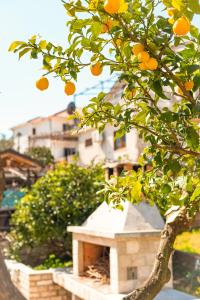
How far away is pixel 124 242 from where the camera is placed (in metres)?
7.82

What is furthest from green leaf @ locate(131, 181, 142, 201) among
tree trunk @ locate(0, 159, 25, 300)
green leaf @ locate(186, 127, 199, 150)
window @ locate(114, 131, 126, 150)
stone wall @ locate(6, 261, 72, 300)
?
window @ locate(114, 131, 126, 150)

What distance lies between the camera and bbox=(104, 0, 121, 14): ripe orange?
202cm

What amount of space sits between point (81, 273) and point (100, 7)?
8094 mm

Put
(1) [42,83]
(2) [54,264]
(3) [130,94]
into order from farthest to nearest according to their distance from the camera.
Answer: (2) [54,264] < (3) [130,94] < (1) [42,83]

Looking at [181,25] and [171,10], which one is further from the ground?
[171,10]

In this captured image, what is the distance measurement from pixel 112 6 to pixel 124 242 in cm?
632

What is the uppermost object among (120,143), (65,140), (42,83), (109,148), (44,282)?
(65,140)

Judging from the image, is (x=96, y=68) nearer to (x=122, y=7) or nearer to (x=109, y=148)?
(x=122, y=7)

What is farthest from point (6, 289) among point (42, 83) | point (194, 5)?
point (194, 5)

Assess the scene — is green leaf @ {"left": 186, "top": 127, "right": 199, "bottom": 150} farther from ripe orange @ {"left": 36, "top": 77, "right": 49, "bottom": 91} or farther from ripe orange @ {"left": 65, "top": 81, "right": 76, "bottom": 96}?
ripe orange @ {"left": 36, "top": 77, "right": 49, "bottom": 91}

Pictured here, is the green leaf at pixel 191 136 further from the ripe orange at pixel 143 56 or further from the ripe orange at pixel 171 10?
the ripe orange at pixel 171 10

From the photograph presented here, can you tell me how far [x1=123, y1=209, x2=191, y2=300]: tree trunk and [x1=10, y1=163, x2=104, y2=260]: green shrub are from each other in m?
7.24

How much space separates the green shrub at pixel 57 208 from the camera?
11.3 metres

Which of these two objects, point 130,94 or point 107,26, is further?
point 130,94
